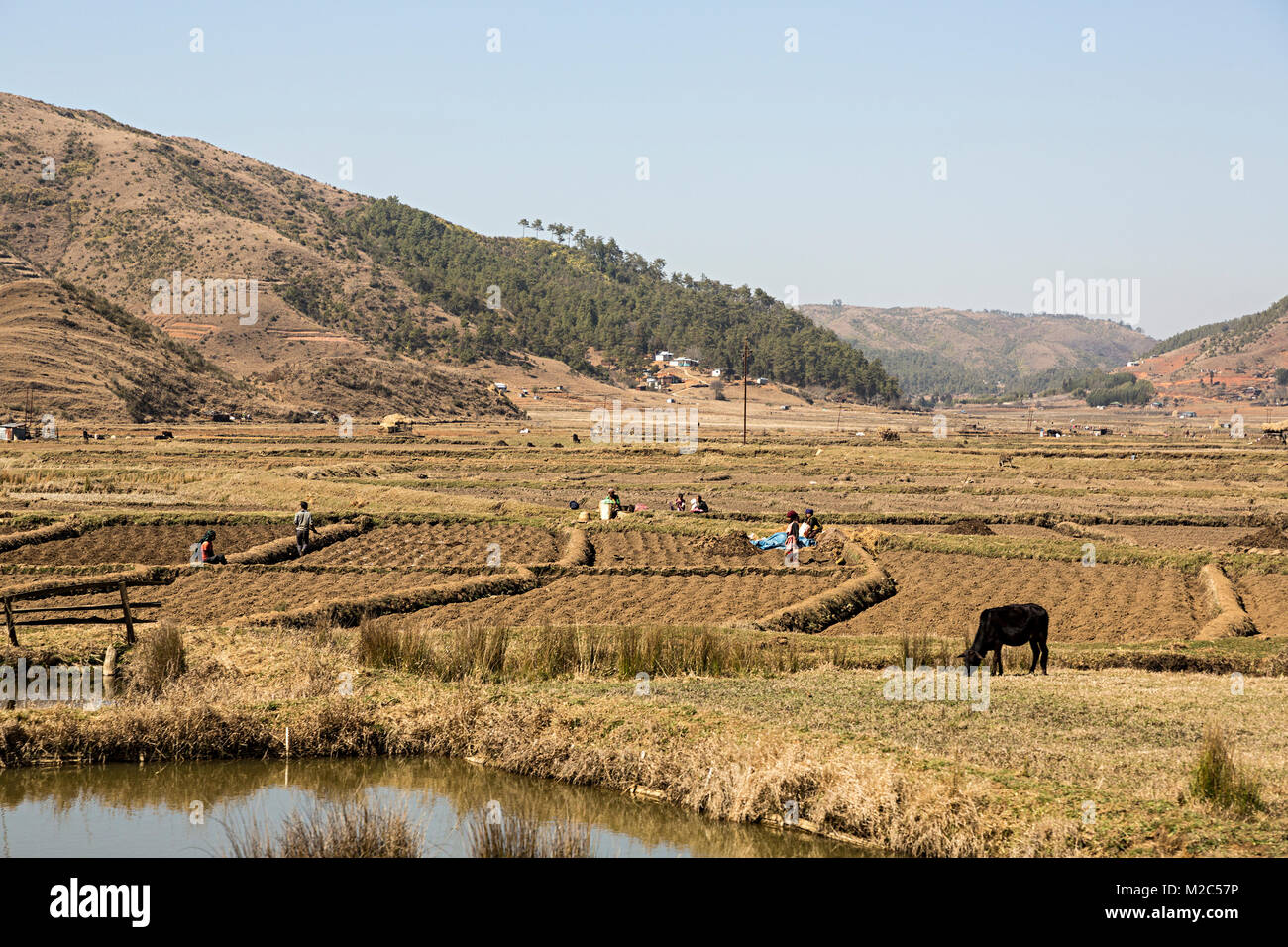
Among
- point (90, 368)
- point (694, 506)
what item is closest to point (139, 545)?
point (694, 506)

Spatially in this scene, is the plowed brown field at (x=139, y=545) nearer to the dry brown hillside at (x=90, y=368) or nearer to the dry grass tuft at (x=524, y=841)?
the dry grass tuft at (x=524, y=841)

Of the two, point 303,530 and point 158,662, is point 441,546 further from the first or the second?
point 158,662

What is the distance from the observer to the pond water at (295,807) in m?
10.6

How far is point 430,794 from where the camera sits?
1216cm

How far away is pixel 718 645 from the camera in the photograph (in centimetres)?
1667

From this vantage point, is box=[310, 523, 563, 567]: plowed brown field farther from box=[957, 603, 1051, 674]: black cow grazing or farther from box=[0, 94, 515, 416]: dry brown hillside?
box=[0, 94, 515, 416]: dry brown hillside

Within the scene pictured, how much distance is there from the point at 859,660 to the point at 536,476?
37715mm

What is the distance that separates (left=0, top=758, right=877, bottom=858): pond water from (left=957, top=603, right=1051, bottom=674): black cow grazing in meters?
6.68

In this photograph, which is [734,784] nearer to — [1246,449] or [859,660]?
[859,660]

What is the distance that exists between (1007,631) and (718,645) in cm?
420

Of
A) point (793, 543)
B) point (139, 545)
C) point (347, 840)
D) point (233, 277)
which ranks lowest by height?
point (347, 840)

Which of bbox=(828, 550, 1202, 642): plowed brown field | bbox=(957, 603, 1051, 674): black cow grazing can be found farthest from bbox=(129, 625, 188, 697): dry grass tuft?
bbox=(828, 550, 1202, 642): plowed brown field

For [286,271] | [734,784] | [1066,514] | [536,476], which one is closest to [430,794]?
[734,784]
